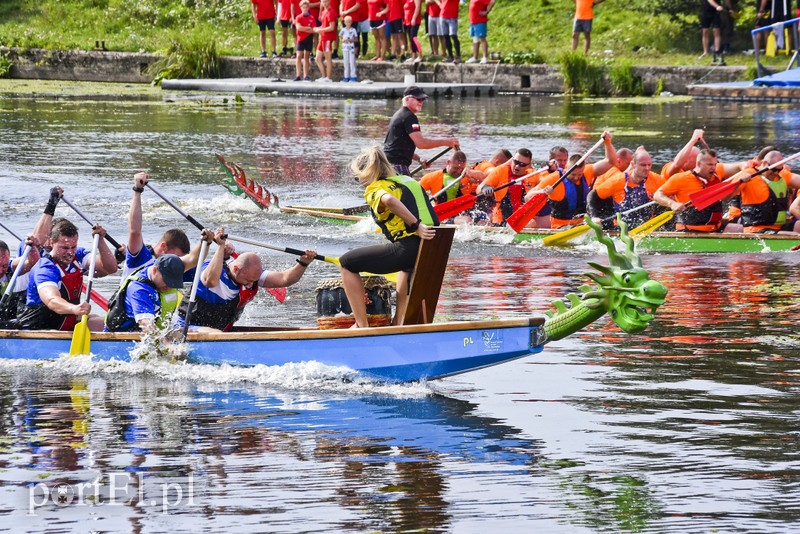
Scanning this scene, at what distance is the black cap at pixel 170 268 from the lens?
33.8 ft

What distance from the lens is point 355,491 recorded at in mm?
7871

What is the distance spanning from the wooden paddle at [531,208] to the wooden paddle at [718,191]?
138 centimetres

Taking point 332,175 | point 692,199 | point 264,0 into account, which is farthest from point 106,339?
point 264,0

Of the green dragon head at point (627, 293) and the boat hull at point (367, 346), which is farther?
the boat hull at point (367, 346)

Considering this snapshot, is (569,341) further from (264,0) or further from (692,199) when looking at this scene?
(264,0)

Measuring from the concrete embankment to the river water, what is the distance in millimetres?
17397

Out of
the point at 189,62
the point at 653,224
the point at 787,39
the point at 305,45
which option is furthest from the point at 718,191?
the point at 189,62

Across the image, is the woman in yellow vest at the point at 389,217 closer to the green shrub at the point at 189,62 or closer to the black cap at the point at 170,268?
the black cap at the point at 170,268

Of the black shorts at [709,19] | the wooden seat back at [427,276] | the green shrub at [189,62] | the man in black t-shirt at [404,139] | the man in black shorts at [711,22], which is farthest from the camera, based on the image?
the green shrub at [189,62]

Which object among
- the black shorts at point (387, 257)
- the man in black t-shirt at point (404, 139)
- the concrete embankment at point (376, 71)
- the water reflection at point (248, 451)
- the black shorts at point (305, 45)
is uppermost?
the black shorts at point (305, 45)

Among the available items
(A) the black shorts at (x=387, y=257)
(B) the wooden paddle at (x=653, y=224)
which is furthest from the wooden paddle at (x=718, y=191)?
(A) the black shorts at (x=387, y=257)

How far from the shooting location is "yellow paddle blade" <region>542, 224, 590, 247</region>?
16219 millimetres

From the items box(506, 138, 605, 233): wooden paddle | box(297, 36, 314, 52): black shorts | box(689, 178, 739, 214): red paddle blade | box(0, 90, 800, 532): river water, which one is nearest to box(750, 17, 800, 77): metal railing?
box(297, 36, 314, 52): black shorts

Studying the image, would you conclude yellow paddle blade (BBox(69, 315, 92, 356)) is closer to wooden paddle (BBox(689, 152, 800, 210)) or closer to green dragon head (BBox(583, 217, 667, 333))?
green dragon head (BBox(583, 217, 667, 333))
